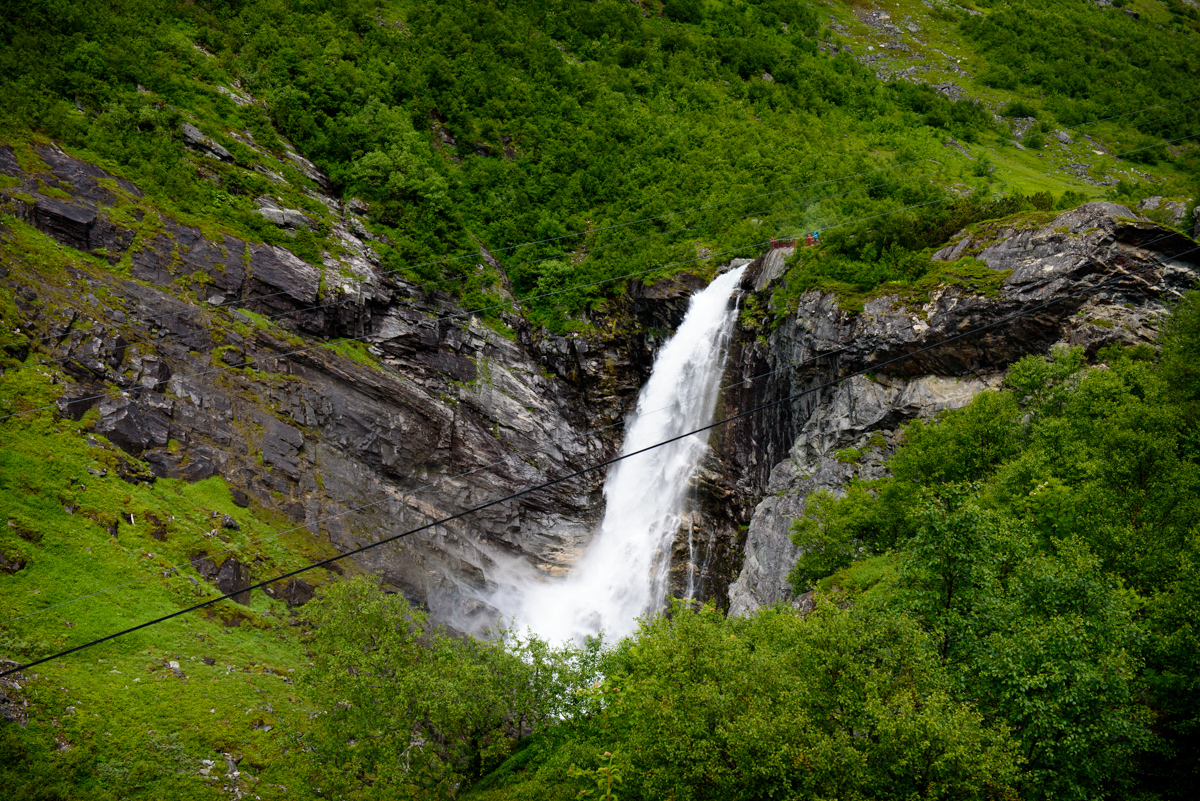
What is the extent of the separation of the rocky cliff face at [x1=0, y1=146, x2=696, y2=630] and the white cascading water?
1269 millimetres

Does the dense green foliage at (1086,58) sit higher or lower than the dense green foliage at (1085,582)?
higher

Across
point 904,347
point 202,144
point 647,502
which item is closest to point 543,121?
point 202,144

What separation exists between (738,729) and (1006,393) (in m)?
20.3

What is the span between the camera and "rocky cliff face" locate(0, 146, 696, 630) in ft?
96.0

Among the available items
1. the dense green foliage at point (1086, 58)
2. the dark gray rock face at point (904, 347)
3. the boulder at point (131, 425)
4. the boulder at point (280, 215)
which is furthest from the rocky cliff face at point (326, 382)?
the dense green foliage at point (1086, 58)

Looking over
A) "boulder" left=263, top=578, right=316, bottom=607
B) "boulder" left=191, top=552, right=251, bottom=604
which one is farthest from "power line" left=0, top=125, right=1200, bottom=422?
"boulder" left=263, top=578, right=316, bottom=607

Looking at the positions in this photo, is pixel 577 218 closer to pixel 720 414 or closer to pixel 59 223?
pixel 720 414

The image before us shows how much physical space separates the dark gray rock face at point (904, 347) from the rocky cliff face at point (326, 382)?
916 cm

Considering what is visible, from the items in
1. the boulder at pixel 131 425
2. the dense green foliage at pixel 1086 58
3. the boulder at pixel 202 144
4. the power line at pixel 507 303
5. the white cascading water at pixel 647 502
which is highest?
the dense green foliage at pixel 1086 58

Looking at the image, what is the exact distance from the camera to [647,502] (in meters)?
38.9

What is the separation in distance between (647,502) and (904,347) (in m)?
15.8

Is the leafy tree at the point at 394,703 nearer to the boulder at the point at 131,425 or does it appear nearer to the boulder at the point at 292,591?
the boulder at the point at 292,591

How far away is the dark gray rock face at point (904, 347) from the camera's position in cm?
2764

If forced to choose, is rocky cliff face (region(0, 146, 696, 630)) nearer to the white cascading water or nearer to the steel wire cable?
the steel wire cable
